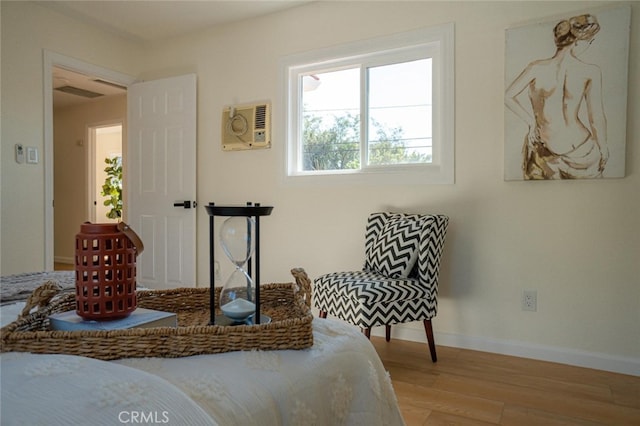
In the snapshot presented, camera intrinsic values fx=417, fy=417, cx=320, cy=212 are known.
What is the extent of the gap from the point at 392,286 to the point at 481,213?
834 mm

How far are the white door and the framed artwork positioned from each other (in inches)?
104

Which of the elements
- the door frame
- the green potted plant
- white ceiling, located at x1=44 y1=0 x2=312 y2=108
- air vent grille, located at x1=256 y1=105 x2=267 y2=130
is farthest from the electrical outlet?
the green potted plant

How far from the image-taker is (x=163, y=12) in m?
3.45

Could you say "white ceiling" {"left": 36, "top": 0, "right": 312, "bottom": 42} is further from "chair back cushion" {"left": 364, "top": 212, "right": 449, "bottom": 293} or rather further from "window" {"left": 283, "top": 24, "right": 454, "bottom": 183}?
"chair back cushion" {"left": 364, "top": 212, "right": 449, "bottom": 293}

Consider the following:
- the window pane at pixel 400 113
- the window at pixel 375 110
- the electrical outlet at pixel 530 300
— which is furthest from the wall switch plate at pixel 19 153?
the electrical outlet at pixel 530 300

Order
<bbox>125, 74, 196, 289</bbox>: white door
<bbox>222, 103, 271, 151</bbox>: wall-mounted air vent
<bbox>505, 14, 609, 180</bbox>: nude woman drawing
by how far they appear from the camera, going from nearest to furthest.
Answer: <bbox>505, 14, 609, 180</bbox>: nude woman drawing < <bbox>222, 103, 271, 151</bbox>: wall-mounted air vent < <bbox>125, 74, 196, 289</bbox>: white door

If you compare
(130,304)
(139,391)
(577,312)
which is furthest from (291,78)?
(139,391)

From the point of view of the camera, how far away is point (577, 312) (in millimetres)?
2400

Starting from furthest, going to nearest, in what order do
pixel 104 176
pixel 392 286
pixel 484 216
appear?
pixel 104 176
pixel 484 216
pixel 392 286

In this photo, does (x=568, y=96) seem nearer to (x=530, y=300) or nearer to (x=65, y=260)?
(x=530, y=300)

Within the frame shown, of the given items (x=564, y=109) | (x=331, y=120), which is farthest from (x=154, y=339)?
(x=331, y=120)

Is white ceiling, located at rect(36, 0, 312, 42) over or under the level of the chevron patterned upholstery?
over

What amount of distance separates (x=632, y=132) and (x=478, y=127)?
801 millimetres

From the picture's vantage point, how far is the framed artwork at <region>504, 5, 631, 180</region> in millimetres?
2271
